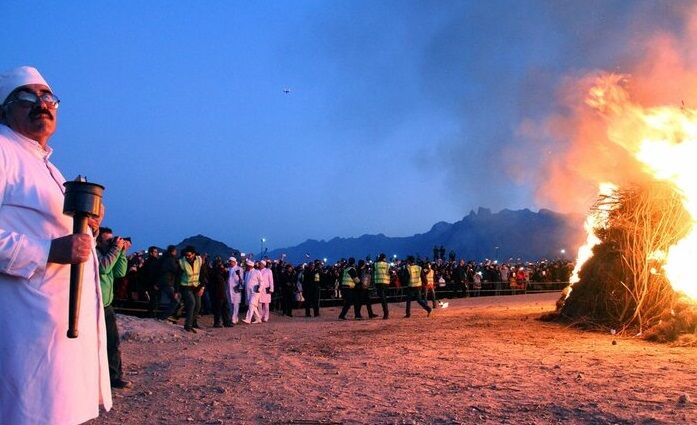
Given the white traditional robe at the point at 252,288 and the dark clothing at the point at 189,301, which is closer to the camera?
the dark clothing at the point at 189,301

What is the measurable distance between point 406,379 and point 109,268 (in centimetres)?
403

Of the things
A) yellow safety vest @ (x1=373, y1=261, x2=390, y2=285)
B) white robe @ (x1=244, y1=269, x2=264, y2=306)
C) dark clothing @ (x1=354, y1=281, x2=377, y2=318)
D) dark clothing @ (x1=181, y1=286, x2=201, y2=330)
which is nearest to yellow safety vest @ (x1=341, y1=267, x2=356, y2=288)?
dark clothing @ (x1=354, y1=281, x2=377, y2=318)

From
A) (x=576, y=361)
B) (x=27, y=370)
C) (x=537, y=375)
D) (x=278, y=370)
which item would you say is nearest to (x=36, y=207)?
(x=27, y=370)

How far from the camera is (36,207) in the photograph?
2822mm

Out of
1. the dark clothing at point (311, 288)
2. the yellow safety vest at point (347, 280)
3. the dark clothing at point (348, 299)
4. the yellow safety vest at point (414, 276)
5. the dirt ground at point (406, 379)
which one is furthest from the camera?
the dark clothing at point (311, 288)

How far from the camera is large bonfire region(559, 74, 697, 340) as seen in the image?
11836 millimetres

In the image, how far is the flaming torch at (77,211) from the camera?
268cm

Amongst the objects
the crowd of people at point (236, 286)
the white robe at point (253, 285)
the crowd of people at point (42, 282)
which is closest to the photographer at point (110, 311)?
the crowd of people at point (42, 282)

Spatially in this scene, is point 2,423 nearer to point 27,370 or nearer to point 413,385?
point 27,370

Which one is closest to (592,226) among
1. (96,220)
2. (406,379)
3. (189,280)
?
(406,379)

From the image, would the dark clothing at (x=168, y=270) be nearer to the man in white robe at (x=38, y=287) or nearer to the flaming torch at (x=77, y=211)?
the man in white robe at (x=38, y=287)

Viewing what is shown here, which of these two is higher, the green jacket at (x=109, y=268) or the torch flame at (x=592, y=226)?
the torch flame at (x=592, y=226)

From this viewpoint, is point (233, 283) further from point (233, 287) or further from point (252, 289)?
point (252, 289)

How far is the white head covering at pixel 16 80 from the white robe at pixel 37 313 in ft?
0.75
